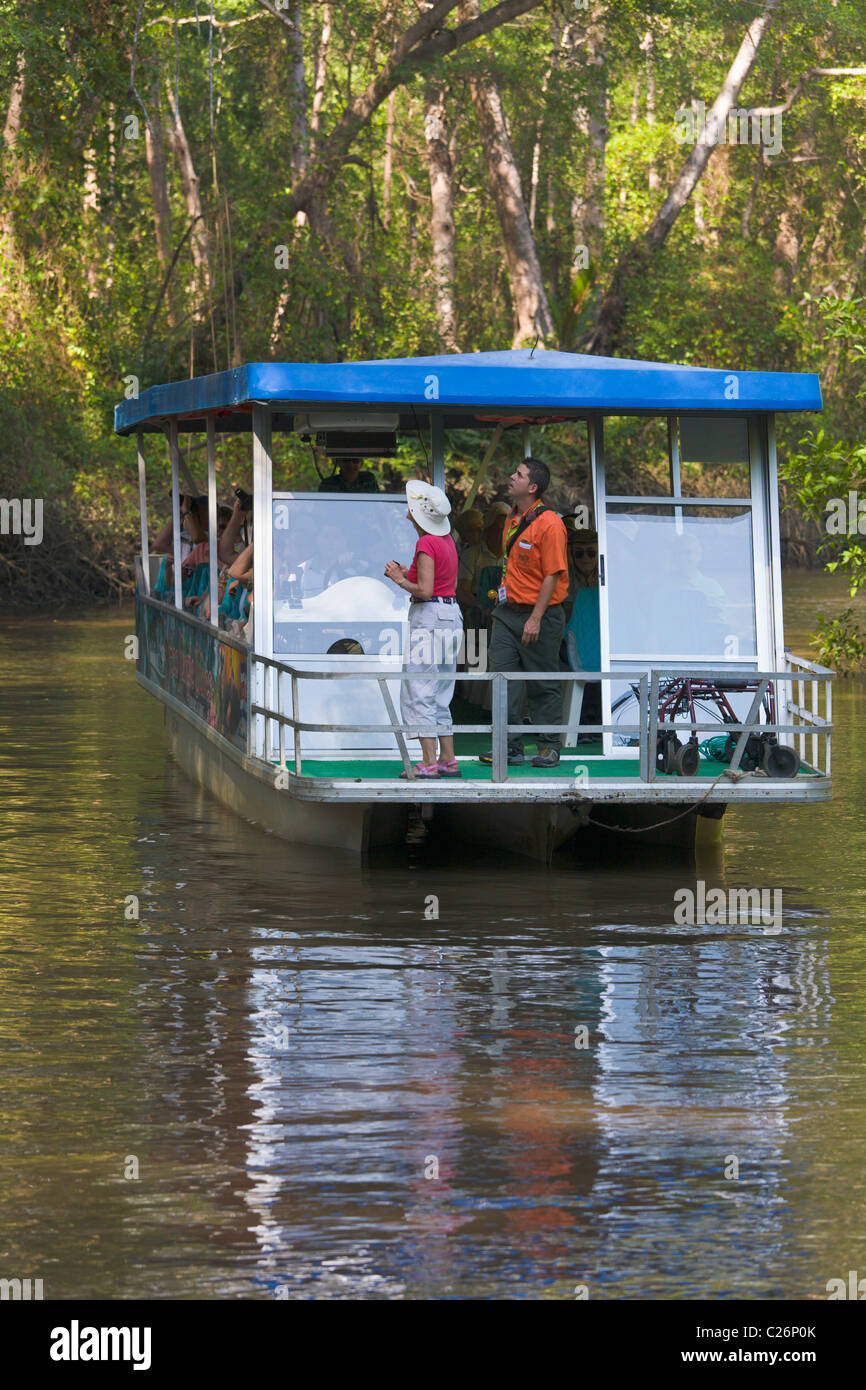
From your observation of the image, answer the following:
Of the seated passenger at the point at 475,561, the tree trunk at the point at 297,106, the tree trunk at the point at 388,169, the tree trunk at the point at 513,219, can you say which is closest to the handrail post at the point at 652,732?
the seated passenger at the point at 475,561

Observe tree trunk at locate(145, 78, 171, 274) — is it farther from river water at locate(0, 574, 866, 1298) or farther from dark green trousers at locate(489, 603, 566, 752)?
dark green trousers at locate(489, 603, 566, 752)

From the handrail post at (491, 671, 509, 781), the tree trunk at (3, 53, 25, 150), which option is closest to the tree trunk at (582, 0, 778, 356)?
the tree trunk at (3, 53, 25, 150)

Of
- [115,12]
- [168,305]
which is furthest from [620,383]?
[168,305]

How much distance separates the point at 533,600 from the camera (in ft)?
40.2

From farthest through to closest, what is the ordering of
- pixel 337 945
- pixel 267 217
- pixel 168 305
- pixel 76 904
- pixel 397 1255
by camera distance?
pixel 168 305 → pixel 267 217 → pixel 76 904 → pixel 337 945 → pixel 397 1255

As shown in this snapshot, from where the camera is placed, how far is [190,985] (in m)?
9.46

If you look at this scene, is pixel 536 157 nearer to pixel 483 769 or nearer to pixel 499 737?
pixel 483 769

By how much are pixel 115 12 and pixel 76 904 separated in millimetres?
23321

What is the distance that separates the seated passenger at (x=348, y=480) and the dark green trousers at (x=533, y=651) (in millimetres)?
1533

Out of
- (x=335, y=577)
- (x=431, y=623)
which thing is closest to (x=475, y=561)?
(x=335, y=577)

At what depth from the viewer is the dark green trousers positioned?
40.2ft

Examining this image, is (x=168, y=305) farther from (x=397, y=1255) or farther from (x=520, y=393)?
(x=397, y=1255)

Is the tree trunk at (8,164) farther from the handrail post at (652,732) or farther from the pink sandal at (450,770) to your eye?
the handrail post at (652,732)

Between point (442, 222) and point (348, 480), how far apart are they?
29.9 meters
